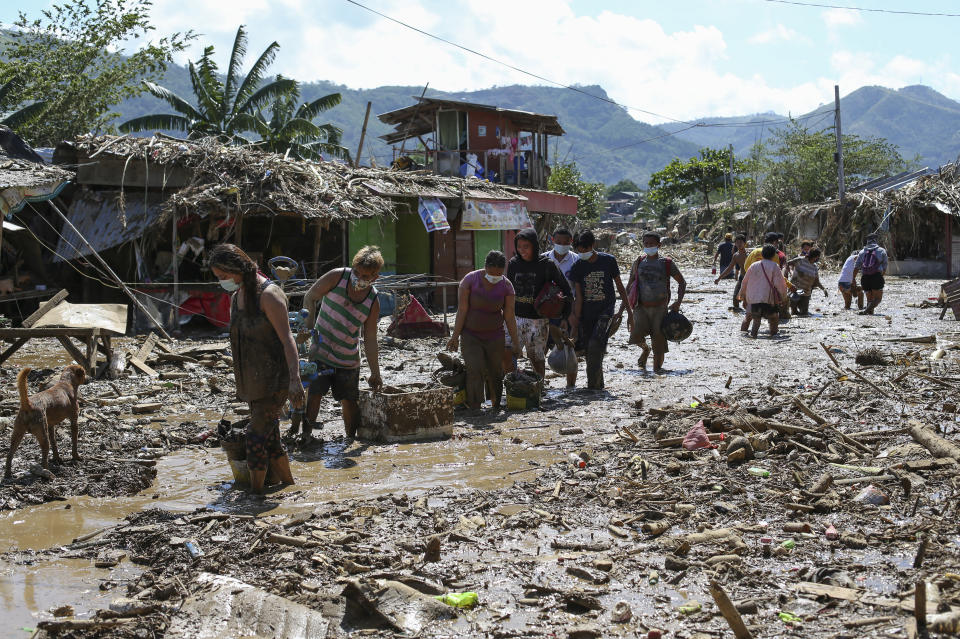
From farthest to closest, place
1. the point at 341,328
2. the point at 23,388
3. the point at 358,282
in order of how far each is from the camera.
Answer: the point at 341,328 → the point at 358,282 → the point at 23,388

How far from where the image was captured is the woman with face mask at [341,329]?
6.80m

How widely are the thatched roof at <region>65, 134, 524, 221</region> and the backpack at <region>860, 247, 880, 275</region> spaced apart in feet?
33.5

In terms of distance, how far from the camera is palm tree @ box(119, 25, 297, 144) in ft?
93.4

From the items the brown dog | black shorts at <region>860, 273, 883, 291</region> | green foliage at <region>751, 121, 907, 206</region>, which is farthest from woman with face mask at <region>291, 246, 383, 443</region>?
green foliage at <region>751, 121, 907, 206</region>

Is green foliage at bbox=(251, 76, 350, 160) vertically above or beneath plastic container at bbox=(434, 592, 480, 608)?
above

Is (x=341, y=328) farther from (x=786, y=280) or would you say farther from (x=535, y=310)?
(x=786, y=280)

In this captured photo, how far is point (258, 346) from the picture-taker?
532 cm

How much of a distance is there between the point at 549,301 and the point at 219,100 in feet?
77.5

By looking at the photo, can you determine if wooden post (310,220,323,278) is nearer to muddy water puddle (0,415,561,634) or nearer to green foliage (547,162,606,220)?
muddy water puddle (0,415,561,634)

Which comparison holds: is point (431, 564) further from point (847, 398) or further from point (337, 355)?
point (847, 398)

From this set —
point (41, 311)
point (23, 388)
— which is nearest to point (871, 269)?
point (41, 311)

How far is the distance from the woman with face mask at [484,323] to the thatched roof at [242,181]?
8550 mm

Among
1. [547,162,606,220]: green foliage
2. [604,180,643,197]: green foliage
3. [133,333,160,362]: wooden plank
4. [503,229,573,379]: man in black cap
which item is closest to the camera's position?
[503,229,573,379]: man in black cap

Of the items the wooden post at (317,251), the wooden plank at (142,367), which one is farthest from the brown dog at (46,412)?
the wooden post at (317,251)
